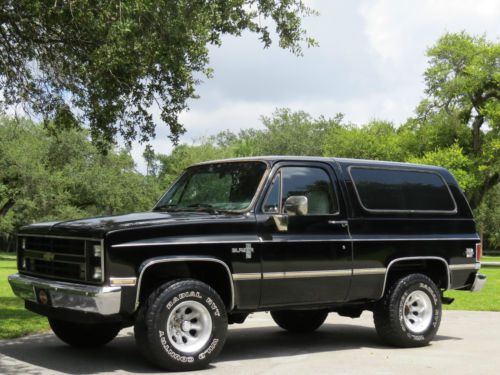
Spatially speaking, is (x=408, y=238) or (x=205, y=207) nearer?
(x=205, y=207)

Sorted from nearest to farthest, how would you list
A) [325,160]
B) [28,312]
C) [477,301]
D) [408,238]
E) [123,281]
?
[123,281], [325,160], [408,238], [28,312], [477,301]

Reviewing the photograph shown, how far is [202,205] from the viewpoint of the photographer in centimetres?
820

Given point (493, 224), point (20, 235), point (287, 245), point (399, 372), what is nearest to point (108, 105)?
point (20, 235)

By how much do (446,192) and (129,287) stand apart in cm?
482

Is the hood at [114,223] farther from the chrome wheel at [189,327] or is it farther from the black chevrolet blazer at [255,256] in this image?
the chrome wheel at [189,327]

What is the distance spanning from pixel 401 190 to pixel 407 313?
1553 mm

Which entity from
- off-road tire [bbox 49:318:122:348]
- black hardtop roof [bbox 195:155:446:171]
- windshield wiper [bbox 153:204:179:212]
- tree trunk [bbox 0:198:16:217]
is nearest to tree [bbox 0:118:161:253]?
tree trunk [bbox 0:198:16:217]

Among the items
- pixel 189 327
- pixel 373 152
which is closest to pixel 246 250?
pixel 189 327

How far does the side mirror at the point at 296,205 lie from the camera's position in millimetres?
7866

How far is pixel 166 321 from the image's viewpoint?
23.0ft

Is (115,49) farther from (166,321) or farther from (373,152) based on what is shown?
(373,152)

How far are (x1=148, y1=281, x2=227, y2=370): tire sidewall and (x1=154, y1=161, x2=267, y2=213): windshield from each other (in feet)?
3.46

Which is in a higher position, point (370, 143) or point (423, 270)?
point (370, 143)

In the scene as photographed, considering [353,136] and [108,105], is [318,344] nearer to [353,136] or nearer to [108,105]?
[108,105]
